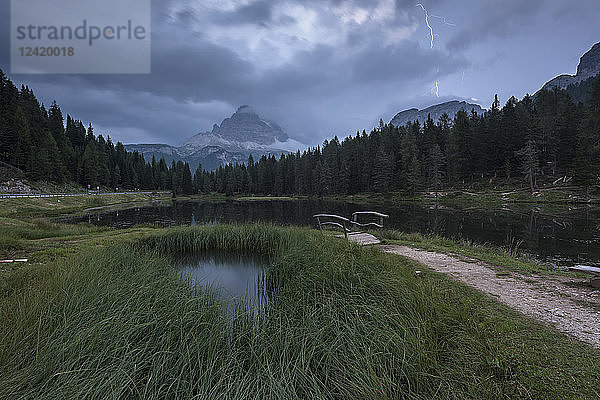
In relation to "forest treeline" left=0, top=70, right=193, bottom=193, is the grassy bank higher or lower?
lower

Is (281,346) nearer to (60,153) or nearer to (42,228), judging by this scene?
(42,228)

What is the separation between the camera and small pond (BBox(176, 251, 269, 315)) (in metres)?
7.73

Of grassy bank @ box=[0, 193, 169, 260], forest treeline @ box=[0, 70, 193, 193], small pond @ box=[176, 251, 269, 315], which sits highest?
forest treeline @ box=[0, 70, 193, 193]

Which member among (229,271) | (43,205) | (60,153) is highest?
(60,153)

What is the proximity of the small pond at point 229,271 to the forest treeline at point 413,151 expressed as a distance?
47.7 meters

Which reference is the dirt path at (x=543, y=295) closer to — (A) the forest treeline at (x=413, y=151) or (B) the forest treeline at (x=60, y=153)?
(A) the forest treeline at (x=413, y=151)

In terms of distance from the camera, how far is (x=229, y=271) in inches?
406

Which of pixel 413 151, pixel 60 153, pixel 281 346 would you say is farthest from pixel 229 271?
pixel 60 153

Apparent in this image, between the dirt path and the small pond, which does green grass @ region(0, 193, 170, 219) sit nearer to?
the small pond

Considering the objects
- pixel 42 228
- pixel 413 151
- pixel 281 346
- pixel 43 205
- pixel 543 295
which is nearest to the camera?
pixel 281 346

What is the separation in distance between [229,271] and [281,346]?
6578 mm

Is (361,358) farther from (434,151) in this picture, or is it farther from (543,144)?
(543,144)

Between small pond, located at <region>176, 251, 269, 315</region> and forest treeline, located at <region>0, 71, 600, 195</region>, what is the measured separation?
4767 centimetres

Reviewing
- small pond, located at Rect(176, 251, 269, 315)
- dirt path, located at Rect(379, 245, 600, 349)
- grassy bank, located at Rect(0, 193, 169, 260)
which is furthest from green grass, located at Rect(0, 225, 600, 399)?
grassy bank, located at Rect(0, 193, 169, 260)
